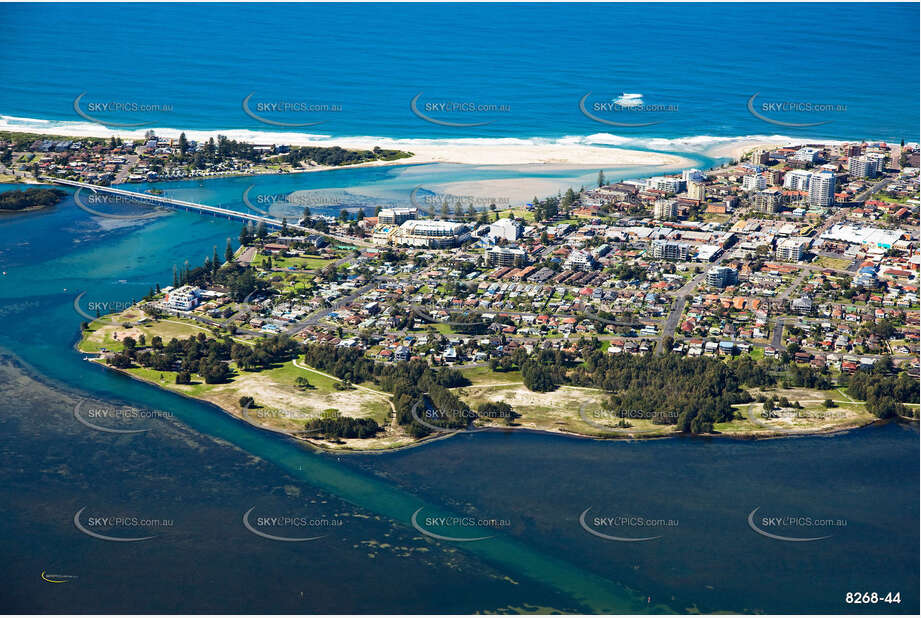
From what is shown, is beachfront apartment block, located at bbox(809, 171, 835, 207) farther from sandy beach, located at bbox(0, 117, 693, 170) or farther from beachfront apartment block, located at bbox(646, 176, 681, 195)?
sandy beach, located at bbox(0, 117, 693, 170)

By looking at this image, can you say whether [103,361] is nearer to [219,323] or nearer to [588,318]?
[219,323]

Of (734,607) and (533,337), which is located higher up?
(533,337)

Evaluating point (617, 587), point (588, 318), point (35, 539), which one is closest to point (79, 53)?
point (588, 318)

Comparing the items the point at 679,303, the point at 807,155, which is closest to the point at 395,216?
the point at 679,303

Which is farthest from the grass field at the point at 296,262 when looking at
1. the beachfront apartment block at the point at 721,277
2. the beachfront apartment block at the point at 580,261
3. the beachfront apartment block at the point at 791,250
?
the beachfront apartment block at the point at 791,250

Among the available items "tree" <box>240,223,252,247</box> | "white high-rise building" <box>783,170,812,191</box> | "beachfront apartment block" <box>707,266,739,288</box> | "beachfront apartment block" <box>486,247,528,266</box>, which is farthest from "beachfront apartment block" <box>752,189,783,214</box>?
"tree" <box>240,223,252,247</box>

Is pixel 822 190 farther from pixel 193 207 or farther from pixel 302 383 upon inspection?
pixel 193 207
